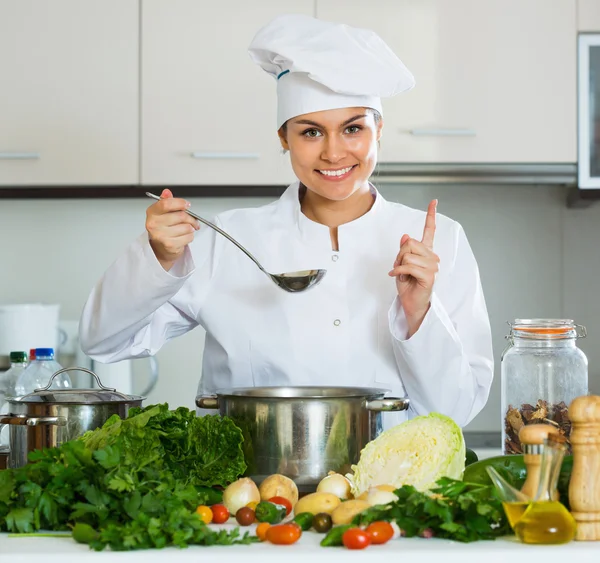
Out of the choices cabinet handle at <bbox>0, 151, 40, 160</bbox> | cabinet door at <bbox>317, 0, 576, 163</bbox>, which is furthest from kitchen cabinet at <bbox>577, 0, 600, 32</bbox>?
cabinet handle at <bbox>0, 151, 40, 160</bbox>

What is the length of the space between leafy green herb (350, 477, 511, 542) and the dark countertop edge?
69.2 inches

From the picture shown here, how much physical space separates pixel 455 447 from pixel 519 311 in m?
1.90

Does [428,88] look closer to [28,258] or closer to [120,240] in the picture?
[120,240]

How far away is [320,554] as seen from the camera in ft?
2.55

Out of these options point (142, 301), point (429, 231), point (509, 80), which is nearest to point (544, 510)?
point (429, 231)

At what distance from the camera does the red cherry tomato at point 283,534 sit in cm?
82

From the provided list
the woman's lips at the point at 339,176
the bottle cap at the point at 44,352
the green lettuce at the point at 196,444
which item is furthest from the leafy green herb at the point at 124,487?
the bottle cap at the point at 44,352

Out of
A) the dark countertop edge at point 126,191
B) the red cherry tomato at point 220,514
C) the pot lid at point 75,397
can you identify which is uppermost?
the dark countertop edge at point 126,191

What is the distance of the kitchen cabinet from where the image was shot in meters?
2.57

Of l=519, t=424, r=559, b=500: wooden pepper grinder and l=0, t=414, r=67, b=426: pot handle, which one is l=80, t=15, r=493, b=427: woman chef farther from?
l=519, t=424, r=559, b=500: wooden pepper grinder

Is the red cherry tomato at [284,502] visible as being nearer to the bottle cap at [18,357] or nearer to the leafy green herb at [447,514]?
the leafy green herb at [447,514]

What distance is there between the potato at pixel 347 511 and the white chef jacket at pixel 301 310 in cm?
58

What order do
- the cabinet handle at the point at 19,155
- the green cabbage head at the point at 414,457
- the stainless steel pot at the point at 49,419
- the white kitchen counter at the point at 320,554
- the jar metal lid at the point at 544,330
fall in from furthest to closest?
the cabinet handle at the point at 19,155, the jar metal lid at the point at 544,330, the stainless steel pot at the point at 49,419, the green cabbage head at the point at 414,457, the white kitchen counter at the point at 320,554

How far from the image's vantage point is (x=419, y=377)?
1.40 m
